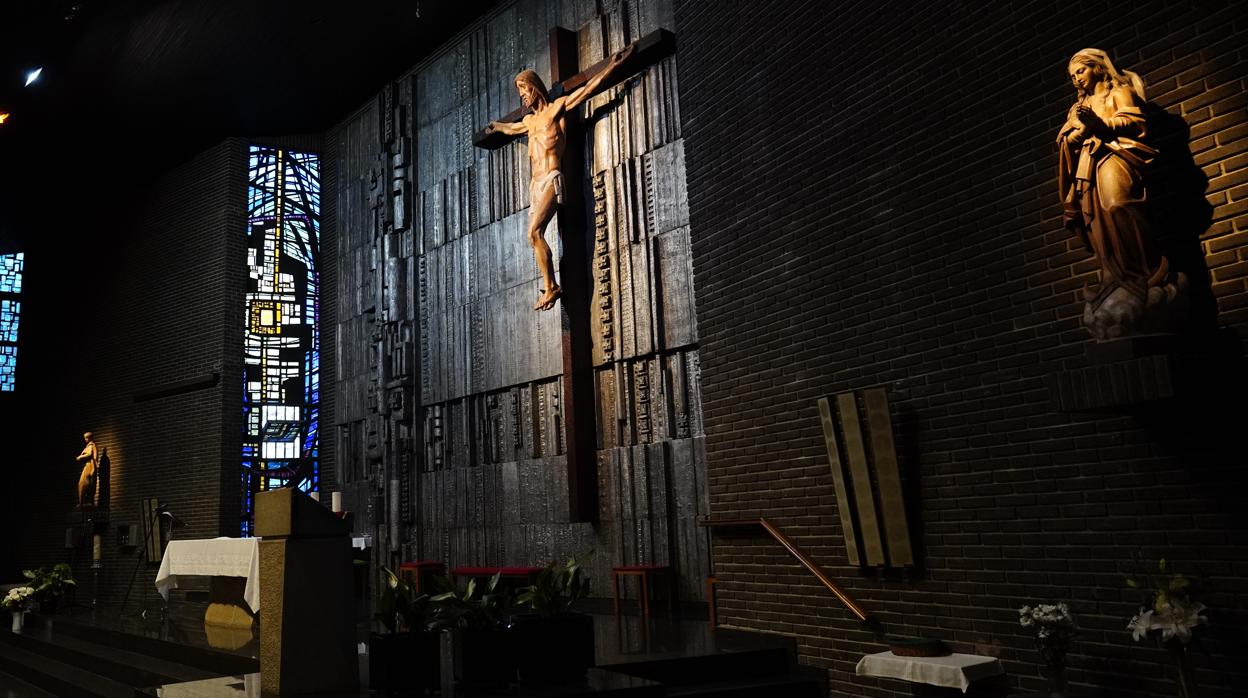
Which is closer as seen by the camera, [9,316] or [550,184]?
[550,184]

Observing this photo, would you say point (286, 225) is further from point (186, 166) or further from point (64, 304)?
point (64, 304)

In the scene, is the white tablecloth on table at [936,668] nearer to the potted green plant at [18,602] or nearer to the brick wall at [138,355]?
the brick wall at [138,355]

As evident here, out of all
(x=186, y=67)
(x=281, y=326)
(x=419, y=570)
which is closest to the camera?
(x=419, y=570)

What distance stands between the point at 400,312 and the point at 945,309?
756 cm

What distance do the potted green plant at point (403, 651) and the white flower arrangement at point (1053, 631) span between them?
8.47 ft

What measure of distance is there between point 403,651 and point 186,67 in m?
9.43

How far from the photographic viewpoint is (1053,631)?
415 cm

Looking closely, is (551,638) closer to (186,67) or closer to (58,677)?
(58,677)

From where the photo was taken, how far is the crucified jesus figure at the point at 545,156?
8.80m

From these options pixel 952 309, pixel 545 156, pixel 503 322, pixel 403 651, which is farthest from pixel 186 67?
pixel 952 309

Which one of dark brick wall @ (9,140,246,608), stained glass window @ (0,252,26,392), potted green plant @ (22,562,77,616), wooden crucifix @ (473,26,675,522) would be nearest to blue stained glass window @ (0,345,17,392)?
stained glass window @ (0,252,26,392)

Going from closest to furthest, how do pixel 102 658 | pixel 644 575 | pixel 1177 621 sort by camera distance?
1. pixel 1177 621
2. pixel 644 575
3. pixel 102 658

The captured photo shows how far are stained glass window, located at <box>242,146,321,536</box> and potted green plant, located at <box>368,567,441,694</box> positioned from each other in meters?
9.04

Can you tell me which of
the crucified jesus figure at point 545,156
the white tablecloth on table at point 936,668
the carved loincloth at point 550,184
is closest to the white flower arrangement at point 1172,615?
the white tablecloth on table at point 936,668
